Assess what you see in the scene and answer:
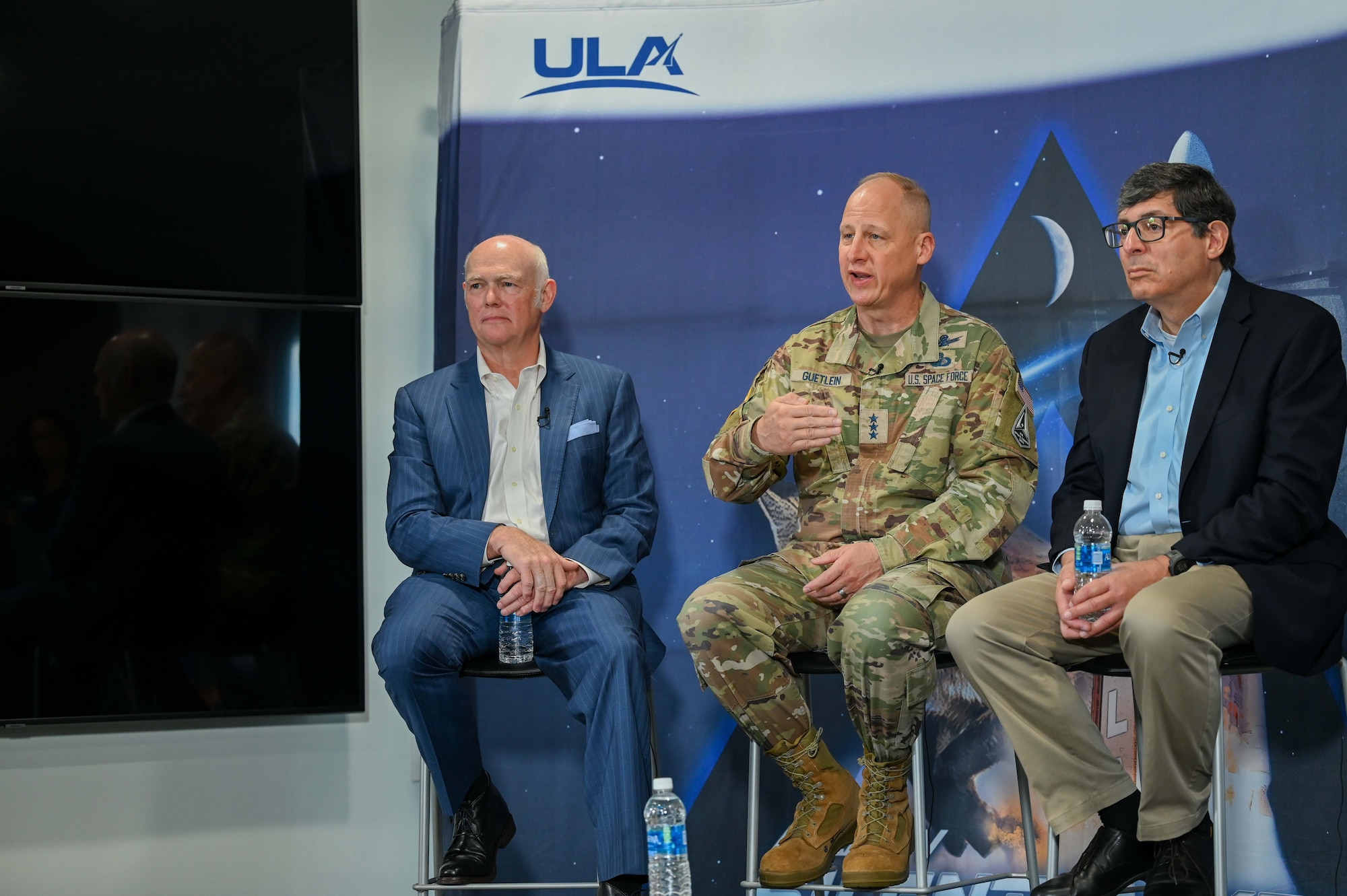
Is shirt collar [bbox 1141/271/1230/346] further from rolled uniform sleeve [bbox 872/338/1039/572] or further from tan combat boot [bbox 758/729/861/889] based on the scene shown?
tan combat boot [bbox 758/729/861/889]

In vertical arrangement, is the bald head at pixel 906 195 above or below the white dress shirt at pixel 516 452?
above

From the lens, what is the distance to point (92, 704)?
352 cm

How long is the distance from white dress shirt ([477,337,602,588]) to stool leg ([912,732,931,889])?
113 centimetres

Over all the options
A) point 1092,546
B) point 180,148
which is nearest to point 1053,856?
point 1092,546

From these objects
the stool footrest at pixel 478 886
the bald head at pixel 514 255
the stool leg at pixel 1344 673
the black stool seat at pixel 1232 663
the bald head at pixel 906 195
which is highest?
the bald head at pixel 906 195

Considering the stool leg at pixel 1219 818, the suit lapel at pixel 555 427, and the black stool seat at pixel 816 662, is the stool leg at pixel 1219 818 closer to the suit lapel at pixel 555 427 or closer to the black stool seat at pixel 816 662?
the black stool seat at pixel 816 662

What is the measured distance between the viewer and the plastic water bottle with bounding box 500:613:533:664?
3.09 meters

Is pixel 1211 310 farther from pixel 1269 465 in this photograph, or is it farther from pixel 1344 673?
pixel 1344 673

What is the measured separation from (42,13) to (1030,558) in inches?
128

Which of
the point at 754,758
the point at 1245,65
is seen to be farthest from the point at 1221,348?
the point at 754,758

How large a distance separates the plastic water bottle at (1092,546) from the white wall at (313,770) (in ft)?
7.00

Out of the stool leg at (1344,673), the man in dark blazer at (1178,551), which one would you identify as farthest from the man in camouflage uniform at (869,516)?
the stool leg at (1344,673)

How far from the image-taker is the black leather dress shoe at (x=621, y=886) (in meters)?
2.73

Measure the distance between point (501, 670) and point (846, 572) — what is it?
0.88 m
